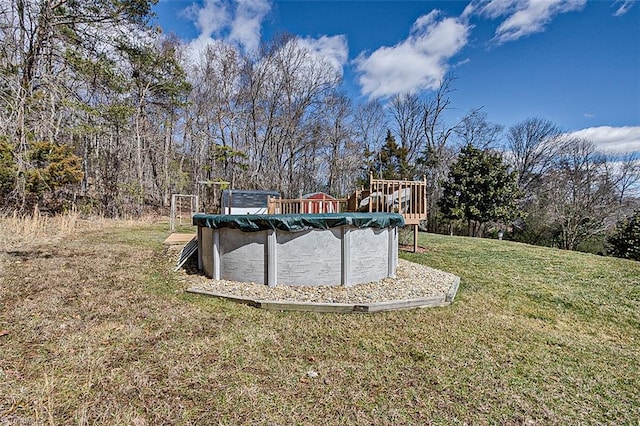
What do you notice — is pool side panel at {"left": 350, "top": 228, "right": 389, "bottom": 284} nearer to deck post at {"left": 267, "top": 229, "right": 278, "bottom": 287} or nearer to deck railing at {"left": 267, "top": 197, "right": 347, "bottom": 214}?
deck post at {"left": 267, "top": 229, "right": 278, "bottom": 287}

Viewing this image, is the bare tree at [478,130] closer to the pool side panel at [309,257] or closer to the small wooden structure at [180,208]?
the small wooden structure at [180,208]

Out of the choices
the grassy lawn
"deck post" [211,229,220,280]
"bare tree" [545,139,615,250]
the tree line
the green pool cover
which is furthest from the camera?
"bare tree" [545,139,615,250]

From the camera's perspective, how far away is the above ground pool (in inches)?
173

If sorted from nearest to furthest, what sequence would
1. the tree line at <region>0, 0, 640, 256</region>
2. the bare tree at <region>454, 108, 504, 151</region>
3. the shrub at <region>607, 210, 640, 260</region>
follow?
the shrub at <region>607, 210, 640, 260</region> < the tree line at <region>0, 0, 640, 256</region> < the bare tree at <region>454, 108, 504, 151</region>

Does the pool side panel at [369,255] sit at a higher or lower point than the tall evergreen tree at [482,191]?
lower

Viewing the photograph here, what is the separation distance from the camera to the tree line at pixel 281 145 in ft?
39.0

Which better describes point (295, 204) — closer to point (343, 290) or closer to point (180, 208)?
point (343, 290)

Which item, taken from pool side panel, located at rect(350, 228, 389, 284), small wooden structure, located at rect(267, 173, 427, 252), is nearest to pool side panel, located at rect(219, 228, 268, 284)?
pool side panel, located at rect(350, 228, 389, 284)

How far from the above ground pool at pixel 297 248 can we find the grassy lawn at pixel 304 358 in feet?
2.62

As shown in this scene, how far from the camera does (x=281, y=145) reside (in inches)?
842

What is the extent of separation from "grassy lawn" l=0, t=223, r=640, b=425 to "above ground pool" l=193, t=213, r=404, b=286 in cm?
80

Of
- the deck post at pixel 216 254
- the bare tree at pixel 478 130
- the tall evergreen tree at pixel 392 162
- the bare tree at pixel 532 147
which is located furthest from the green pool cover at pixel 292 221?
the bare tree at pixel 478 130

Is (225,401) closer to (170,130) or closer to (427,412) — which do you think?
(427,412)

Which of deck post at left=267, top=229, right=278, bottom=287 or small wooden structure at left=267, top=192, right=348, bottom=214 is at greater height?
small wooden structure at left=267, top=192, right=348, bottom=214
